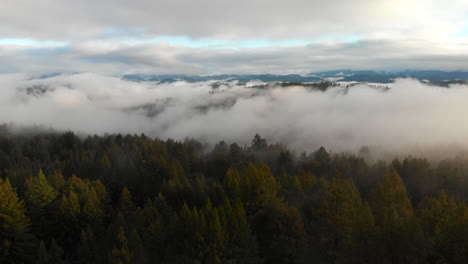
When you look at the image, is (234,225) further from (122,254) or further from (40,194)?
(40,194)

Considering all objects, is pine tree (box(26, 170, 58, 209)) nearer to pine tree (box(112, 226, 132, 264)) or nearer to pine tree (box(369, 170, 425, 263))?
pine tree (box(112, 226, 132, 264))

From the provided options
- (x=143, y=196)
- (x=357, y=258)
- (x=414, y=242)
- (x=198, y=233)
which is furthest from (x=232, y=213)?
(x=143, y=196)

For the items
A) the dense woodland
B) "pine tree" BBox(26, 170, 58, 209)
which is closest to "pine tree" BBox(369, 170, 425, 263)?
the dense woodland

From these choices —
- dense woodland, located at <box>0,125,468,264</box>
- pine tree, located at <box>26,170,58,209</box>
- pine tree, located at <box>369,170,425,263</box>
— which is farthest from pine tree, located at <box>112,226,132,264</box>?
pine tree, located at <box>369,170,425,263</box>

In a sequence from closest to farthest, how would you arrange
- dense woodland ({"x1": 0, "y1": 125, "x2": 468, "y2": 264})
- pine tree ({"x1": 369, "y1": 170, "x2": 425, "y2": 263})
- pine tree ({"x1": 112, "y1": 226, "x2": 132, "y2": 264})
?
1. pine tree ({"x1": 369, "y1": 170, "x2": 425, "y2": 263})
2. dense woodland ({"x1": 0, "y1": 125, "x2": 468, "y2": 264})
3. pine tree ({"x1": 112, "y1": 226, "x2": 132, "y2": 264})

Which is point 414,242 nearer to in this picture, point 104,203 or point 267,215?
point 267,215

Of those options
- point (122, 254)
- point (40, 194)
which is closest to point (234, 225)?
point (122, 254)

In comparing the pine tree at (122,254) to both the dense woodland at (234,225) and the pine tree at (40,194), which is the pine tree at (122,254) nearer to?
the dense woodland at (234,225)

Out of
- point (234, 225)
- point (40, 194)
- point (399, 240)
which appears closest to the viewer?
point (399, 240)

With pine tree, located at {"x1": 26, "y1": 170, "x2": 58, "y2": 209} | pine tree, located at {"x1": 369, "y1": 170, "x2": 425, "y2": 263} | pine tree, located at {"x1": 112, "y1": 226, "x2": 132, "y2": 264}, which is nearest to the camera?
pine tree, located at {"x1": 369, "y1": 170, "x2": 425, "y2": 263}

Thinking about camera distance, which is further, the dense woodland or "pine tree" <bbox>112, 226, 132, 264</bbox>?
"pine tree" <bbox>112, 226, 132, 264</bbox>

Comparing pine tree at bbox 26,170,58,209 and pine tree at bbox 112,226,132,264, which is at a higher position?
pine tree at bbox 26,170,58,209

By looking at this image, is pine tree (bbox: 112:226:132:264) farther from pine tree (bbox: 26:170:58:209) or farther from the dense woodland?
pine tree (bbox: 26:170:58:209)
